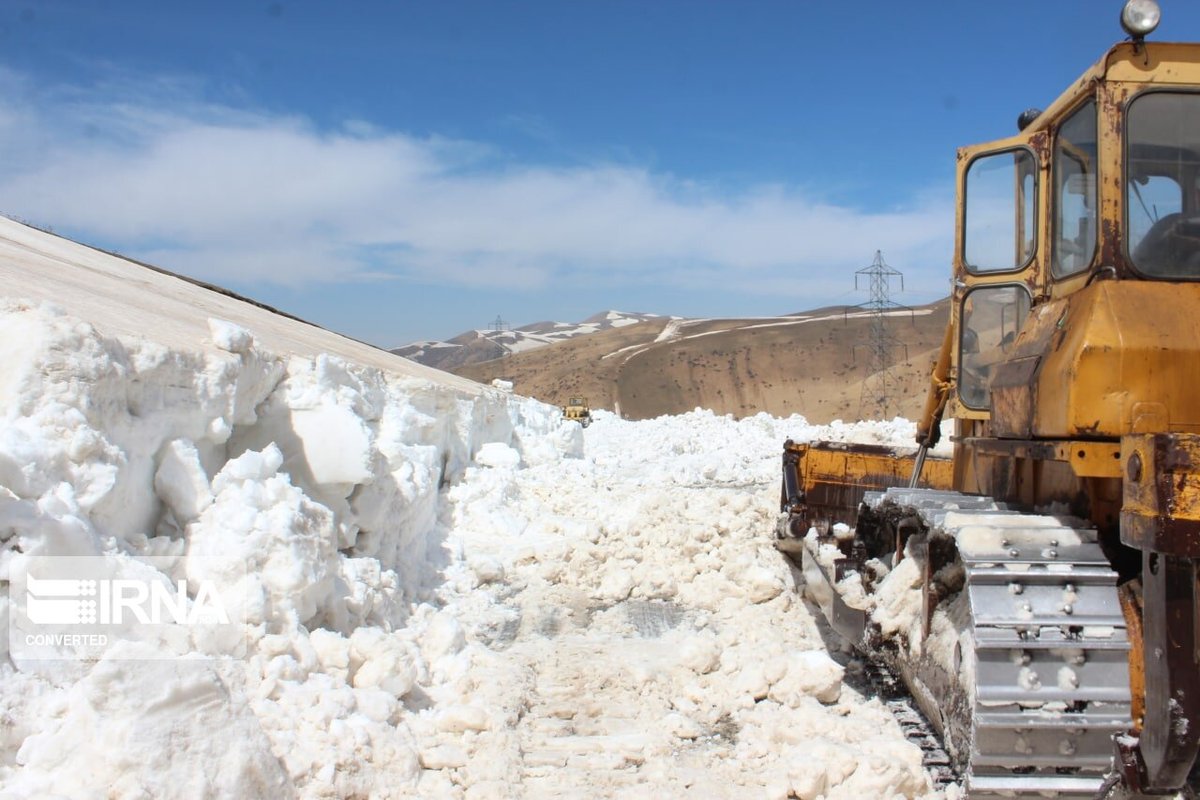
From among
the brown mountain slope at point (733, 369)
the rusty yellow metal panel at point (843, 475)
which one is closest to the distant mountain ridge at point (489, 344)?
the brown mountain slope at point (733, 369)

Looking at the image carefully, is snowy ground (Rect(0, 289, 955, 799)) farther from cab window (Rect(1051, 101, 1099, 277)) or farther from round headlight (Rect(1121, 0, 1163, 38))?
round headlight (Rect(1121, 0, 1163, 38))

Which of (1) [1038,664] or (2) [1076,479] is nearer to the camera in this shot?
(1) [1038,664]

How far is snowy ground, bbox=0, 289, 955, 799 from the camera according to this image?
11.0 feet

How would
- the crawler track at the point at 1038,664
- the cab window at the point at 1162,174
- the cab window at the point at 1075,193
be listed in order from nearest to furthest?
the crawler track at the point at 1038,664, the cab window at the point at 1162,174, the cab window at the point at 1075,193

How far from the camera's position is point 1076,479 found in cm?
363

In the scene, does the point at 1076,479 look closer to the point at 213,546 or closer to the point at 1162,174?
the point at 1162,174

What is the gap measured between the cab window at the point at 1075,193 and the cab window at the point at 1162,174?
0.14 m

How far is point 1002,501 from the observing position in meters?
4.26

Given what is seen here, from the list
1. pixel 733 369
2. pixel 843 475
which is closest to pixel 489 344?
pixel 733 369

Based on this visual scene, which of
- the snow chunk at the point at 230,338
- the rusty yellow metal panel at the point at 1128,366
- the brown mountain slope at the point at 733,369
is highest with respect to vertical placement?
the brown mountain slope at the point at 733,369

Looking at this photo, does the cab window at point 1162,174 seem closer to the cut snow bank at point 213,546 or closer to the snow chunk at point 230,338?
the cut snow bank at point 213,546

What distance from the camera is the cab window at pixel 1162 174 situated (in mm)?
3469

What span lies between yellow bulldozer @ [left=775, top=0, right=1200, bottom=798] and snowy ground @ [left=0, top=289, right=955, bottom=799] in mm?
864

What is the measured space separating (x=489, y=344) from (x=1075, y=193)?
10549cm
